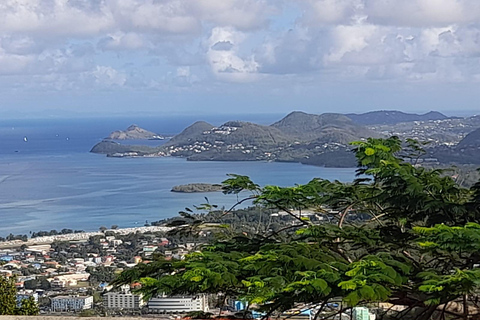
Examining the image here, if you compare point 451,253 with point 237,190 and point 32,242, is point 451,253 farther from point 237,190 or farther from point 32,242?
point 32,242

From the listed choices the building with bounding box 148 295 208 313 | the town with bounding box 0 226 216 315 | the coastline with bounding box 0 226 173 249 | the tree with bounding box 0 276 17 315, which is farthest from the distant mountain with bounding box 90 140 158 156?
the building with bounding box 148 295 208 313

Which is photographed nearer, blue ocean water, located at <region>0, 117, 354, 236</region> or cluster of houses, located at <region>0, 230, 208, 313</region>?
cluster of houses, located at <region>0, 230, 208, 313</region>

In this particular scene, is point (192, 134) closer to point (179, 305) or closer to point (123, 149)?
point (123, 149)

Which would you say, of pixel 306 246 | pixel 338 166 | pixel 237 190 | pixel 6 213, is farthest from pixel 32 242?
pixel 306 246

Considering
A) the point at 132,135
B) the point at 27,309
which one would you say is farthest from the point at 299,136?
the point at 27,309

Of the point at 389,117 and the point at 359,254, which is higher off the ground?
the point at 389,117

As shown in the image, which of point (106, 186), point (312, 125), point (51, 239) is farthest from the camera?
point (312, 125)

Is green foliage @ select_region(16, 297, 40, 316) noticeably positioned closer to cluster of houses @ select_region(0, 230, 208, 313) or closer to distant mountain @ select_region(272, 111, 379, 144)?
cluster of houses @ select_region(0, 230, 208, 313)

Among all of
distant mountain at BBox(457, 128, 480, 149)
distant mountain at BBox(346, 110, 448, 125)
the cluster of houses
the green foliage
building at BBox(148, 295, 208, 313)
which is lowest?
the cluster of houses
